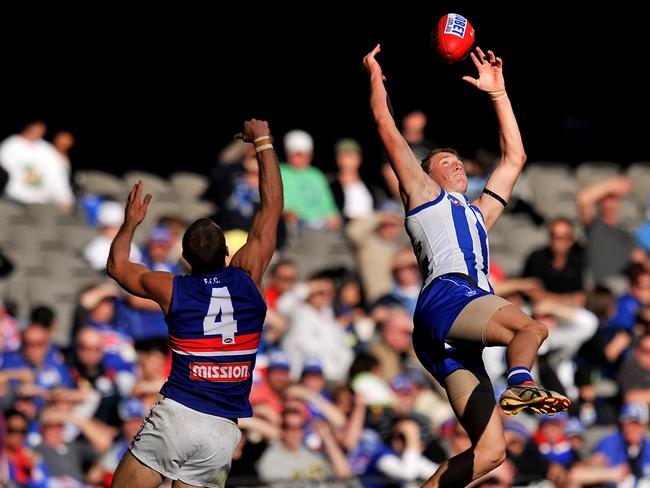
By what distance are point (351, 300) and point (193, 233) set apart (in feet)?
19.4

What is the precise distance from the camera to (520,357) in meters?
8.37

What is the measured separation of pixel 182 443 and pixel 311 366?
4.65 metres

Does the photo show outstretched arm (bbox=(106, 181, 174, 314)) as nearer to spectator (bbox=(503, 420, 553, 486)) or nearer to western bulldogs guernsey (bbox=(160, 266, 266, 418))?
western bulldogs guernsey (bbox=(160, 266, 266, 418))

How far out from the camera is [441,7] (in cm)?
1838

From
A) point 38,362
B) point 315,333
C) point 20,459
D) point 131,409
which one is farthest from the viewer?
point 315,333

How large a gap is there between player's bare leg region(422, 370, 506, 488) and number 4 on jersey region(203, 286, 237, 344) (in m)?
1.40

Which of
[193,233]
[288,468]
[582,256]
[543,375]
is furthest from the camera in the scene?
[582,256]

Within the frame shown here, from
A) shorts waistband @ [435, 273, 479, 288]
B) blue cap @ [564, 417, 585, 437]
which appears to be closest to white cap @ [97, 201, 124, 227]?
blue cap @ [564, 417, 585, 437]

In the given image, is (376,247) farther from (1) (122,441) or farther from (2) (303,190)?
(1) (122,441)

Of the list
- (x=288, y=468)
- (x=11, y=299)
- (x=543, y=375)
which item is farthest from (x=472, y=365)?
(x=11, y=299)

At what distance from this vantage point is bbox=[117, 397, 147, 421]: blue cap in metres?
12.4

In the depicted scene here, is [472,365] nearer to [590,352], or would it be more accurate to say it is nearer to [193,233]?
[193,233]

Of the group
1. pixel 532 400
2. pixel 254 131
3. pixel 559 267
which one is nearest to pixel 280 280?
pixel 559 267

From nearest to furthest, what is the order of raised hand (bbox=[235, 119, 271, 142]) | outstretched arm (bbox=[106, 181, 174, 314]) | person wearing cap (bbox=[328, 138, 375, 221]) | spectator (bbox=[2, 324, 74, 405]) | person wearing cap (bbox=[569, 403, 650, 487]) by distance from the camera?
outstretched arm (bbox=[106, 181, 174, 314])
raised hand (bbox=[235, 119, 271, 142])
spectator (bbox=[2, 324, 74, 405])
person wearing cap (bbox=[569, 403, 650, 487])
person wearing cap (bbox=[328, 138, 375, 221])
